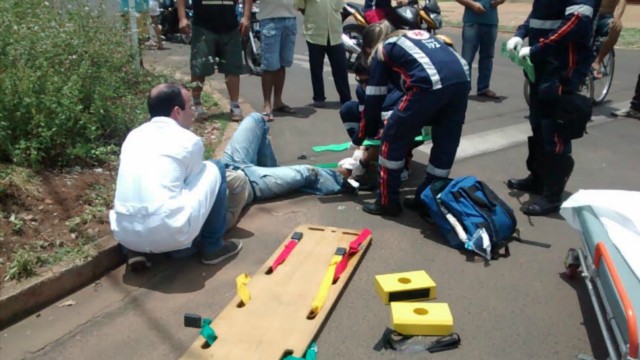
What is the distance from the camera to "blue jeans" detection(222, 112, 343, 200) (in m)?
4.82

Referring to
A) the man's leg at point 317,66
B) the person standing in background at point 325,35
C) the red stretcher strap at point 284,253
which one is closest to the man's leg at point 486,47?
the person standing in background at point 325,35

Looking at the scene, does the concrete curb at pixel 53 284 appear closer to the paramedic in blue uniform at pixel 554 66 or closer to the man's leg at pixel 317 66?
the paramedic in blue uniform at pixel 554 66

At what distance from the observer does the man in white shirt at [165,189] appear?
3.47 meters

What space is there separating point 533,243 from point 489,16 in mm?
4891

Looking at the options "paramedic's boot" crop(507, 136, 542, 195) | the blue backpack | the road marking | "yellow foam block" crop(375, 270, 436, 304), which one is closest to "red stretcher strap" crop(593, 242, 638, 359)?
"yellow foam block" crop(375, 270, 436, 304)

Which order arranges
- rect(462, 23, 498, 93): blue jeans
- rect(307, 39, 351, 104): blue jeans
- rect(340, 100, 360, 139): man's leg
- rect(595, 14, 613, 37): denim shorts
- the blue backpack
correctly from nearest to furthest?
1. the blue backpack
2. rect(340, 100, 360, 139): man's leg
3. rect(595, 14, 613, 37): denim shorts
4. rect(307, 39, 351, 104): blue jeans
5. rect(462, 23, 498, 93): blue jeans

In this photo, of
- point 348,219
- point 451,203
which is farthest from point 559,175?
point 348,219

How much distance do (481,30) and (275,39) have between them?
3024 millimetres

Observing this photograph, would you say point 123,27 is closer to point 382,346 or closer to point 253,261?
point 253,261

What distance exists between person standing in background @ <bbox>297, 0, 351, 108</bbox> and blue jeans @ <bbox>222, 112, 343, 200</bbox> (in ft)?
9.02

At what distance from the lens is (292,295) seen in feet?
11.4

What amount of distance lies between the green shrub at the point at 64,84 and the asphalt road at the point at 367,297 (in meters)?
1.31

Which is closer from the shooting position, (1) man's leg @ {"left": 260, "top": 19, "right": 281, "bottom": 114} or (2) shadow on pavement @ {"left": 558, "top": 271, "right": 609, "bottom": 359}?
(2) shadow on pavement @ {"left": 558, "top": 271, "right": 609, "bottom": 359}

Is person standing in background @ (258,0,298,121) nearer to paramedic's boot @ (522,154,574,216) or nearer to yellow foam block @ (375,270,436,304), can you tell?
paramedic's boot @ (522,154,574,216)
